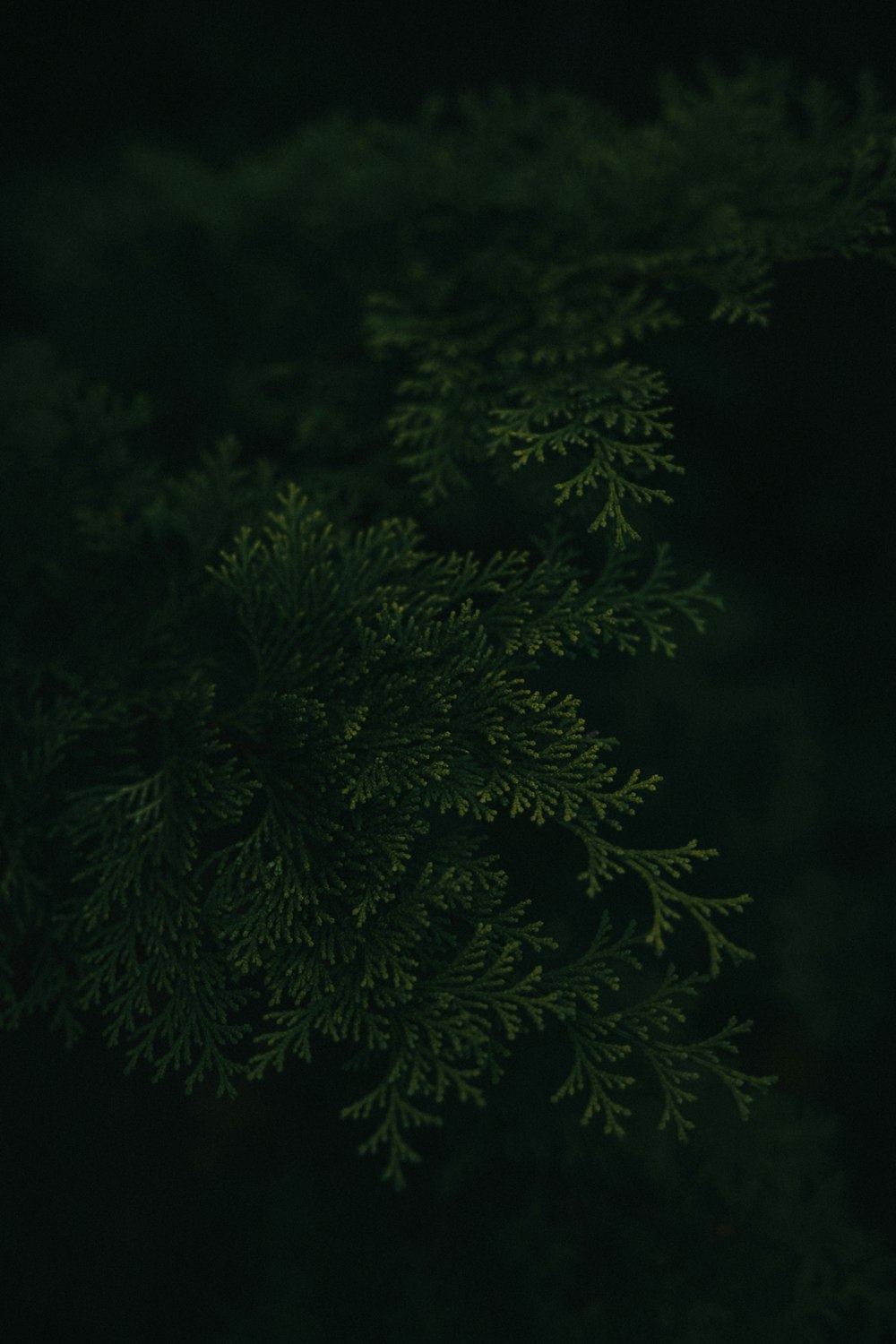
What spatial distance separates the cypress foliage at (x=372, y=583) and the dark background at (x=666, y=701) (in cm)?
35

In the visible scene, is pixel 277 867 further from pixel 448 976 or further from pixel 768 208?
pixel 768 208

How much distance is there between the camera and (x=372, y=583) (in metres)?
1.81

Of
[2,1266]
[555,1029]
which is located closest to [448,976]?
[555,1029]

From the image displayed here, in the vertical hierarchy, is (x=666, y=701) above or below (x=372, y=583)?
above

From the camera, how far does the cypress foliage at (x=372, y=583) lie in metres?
1.58

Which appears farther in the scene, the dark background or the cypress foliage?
the dark background

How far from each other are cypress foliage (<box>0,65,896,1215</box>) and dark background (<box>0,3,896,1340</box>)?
1.15ft

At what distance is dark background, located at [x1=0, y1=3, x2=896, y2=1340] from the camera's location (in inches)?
106

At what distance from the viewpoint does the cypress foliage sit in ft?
5.20

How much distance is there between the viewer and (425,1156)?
254 cm

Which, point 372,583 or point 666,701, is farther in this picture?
point 666,701

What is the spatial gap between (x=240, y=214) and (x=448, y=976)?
2.46 metres

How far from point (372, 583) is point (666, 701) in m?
2.06

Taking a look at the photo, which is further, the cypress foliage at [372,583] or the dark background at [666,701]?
the dark background at [666,701]
